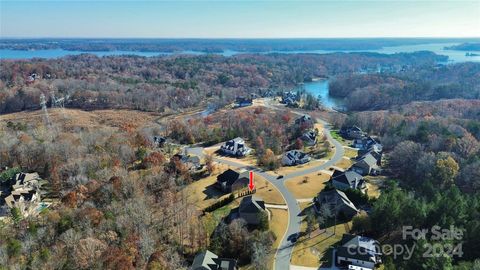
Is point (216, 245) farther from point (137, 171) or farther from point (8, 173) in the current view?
point (8, 173)

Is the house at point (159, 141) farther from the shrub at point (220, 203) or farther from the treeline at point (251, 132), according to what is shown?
the shrub at point (220, 203)

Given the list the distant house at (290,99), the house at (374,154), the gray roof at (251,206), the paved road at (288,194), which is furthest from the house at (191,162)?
the distant house at (290,99)

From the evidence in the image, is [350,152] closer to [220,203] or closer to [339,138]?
[339,138]

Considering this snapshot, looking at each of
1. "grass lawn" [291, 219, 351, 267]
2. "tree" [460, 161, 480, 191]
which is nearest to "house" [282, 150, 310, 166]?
"grass lawn" [291, 219, 351, 267]

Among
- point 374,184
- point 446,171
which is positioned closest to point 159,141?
point 374,184

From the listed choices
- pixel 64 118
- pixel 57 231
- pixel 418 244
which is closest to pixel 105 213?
pixel 57 231

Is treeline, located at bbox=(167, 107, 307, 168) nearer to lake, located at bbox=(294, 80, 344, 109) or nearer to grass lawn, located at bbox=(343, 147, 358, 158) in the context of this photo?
grass lawn, located at bbox=(343, 147, 358, 158)
